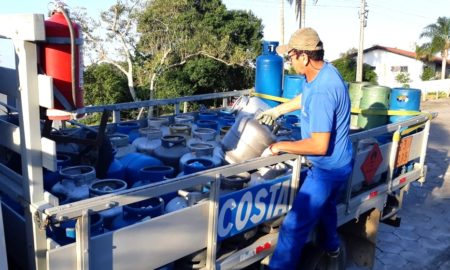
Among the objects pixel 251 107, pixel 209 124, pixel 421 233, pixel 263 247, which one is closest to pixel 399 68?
pixel 421 233

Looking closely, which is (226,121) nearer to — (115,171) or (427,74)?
(115,171)

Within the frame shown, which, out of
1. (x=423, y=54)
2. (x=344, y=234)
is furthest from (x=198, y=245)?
(x=423, y=54)

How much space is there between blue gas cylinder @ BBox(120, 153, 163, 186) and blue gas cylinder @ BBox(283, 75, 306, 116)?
2.45 m

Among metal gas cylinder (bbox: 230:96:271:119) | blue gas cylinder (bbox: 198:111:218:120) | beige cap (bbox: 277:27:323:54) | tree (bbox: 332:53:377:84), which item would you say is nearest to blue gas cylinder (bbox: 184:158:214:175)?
beige cap (bbox: 277:27:323:54)

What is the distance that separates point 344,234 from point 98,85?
17.2 metres

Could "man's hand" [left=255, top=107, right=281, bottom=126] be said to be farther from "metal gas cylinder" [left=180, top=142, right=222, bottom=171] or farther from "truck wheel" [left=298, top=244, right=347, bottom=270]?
"truck wheel" [left=298, top=244, right=347, bottom=270]

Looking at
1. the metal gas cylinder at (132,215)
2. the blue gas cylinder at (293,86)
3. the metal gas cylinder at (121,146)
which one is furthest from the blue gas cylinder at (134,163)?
the blue gas cylinder at (293,86)

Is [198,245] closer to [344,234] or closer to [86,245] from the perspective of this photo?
[86,245]

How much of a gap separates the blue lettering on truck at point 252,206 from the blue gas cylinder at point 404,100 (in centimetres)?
238

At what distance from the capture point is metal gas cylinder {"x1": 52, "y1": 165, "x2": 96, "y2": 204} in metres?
2.31

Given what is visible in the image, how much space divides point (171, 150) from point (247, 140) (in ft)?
2.15

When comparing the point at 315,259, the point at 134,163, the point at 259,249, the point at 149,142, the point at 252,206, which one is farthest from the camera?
the point at 149,142

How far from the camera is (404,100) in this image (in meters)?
4.69

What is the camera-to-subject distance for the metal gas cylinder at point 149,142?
11.1 feet
